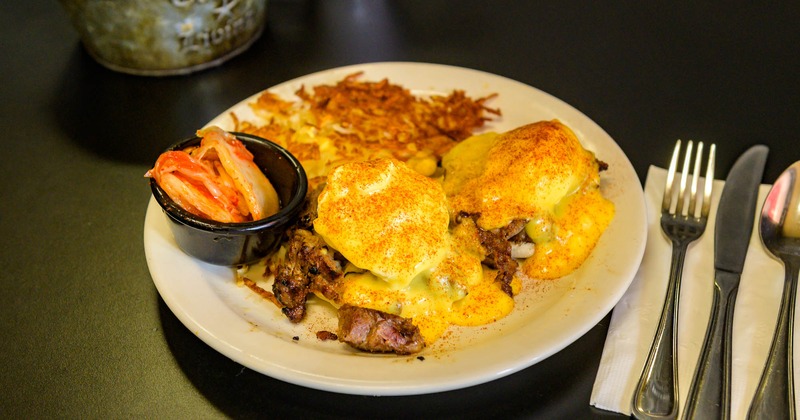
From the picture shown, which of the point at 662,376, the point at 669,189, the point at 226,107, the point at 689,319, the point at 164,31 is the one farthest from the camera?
the point at 226,107

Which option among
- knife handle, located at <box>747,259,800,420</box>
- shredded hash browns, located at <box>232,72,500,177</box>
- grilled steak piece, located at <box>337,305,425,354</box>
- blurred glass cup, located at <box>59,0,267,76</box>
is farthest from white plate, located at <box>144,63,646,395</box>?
blurred glass cup, located at <box>59,0,267,76</box>

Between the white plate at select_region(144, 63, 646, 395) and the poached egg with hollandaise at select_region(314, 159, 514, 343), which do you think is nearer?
the white plate at select_region(144, 63, 646, 395)

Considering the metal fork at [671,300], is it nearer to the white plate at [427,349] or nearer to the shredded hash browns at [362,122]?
the white plate at [427,349]

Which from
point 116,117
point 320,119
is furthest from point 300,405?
point 116,117

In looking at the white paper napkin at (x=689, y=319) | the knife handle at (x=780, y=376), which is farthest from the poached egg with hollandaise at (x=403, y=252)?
the knife handle at (x=780, y=376)

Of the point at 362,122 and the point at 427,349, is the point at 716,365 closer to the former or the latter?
the point at 427,349

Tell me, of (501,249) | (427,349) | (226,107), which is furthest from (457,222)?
(226,107)

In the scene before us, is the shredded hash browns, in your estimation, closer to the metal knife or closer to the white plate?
the white plate

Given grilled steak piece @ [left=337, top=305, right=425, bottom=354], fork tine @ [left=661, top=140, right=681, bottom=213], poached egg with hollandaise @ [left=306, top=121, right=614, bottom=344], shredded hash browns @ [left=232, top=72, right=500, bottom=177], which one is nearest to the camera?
grilled steak piece @ [left=337, top=305, right=425, bottom=354]
